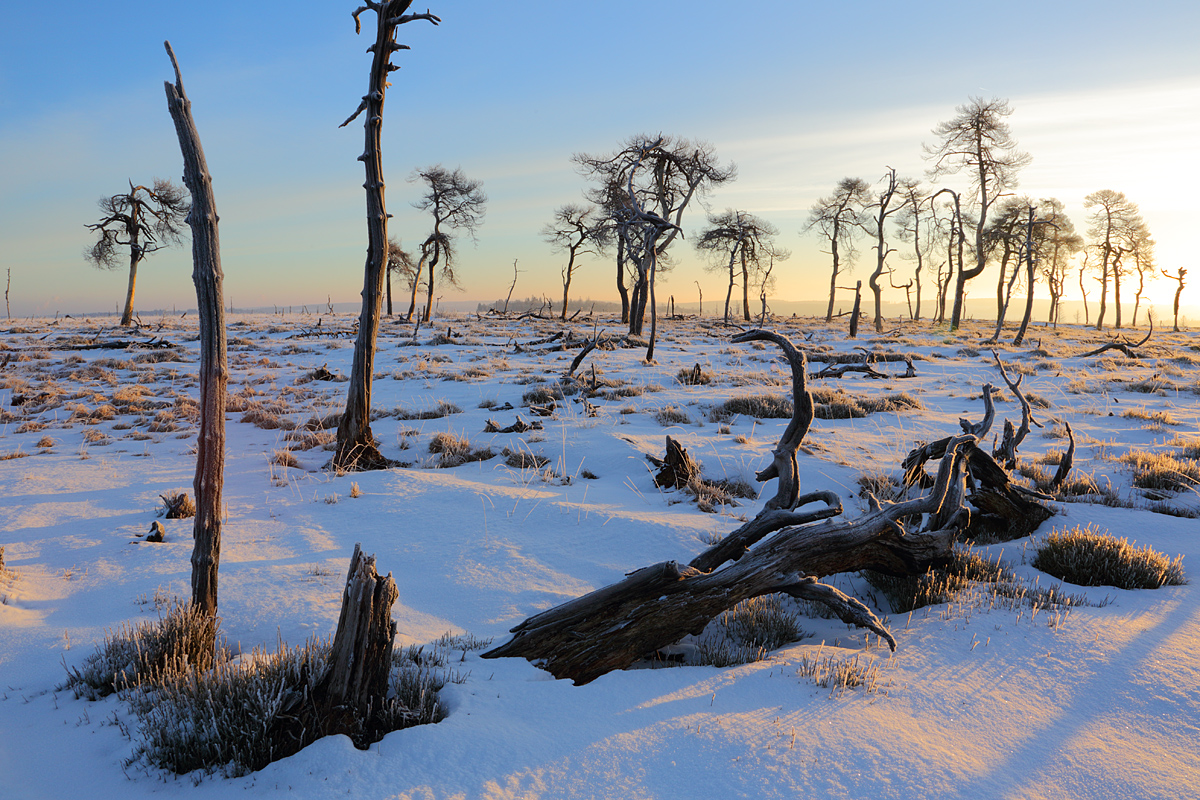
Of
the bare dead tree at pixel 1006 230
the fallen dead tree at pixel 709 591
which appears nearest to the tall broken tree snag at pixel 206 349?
the fallen dead tree at pixel 709 591

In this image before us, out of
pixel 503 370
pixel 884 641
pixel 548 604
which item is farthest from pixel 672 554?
pixel 503 370

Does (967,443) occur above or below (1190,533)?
above

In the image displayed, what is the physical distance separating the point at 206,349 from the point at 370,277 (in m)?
4.75

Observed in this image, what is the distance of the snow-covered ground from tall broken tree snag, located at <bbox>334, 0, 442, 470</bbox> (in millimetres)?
497

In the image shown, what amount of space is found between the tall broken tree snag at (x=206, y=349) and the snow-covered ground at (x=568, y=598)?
19.5 inches

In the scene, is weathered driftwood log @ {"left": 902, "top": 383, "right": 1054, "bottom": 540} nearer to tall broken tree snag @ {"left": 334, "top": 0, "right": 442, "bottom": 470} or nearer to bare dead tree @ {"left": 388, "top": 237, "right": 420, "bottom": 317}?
tall broken tree snag @ {"left": 334, "top": 0, "right": 442, "bottom": 470}

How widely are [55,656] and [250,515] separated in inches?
109

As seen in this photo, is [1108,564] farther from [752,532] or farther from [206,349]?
[206,349]

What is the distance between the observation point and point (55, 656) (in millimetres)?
3203

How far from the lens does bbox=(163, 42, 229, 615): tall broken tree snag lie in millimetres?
3252

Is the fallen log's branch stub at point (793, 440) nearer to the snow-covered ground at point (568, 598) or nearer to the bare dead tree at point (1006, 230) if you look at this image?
the snow-covered ground at point (568, 598)

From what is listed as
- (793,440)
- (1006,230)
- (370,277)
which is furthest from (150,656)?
(1006,230)

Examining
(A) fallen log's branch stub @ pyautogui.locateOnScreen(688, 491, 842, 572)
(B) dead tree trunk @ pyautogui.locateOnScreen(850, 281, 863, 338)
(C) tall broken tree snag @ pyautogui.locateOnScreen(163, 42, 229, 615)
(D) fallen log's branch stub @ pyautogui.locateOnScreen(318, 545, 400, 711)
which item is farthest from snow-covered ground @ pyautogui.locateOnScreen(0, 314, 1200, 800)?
(B) dead tree trunk @ pyautogui.locateOnScreen(850, 281, 863, 338)

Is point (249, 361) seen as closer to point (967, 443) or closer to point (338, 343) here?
point (338, 343)
